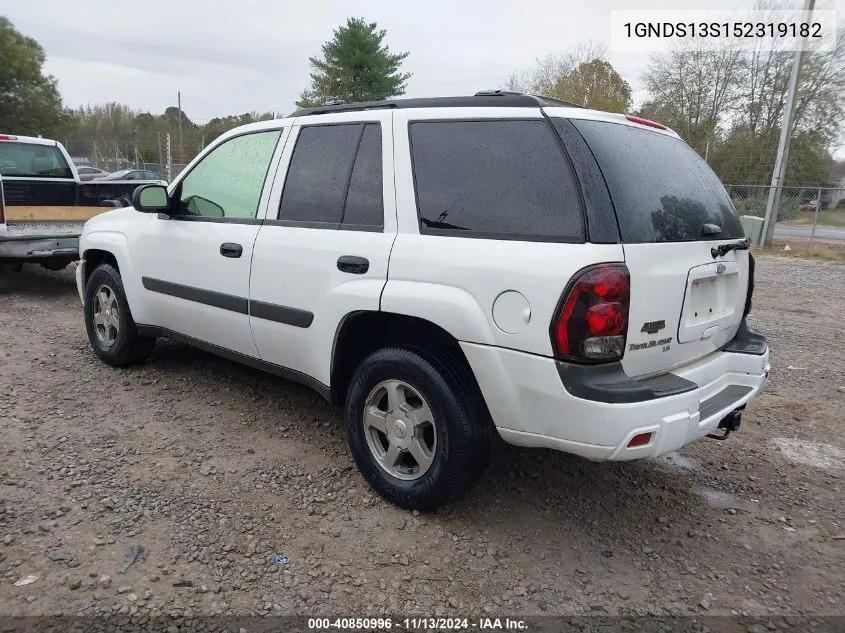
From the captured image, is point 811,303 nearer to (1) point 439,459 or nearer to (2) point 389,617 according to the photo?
(1) point 439,459

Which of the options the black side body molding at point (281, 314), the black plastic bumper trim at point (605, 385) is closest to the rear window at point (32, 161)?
the black side body molding at point (281, 314)

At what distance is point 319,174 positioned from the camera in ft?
10.8

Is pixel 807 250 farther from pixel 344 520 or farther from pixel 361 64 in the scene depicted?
pixel 361 64

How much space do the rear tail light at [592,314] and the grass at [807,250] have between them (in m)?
14.4

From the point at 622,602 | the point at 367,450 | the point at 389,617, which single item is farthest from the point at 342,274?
the point at 622,602

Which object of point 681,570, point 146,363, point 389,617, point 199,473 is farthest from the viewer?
point 146,363

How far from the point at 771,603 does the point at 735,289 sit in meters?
1.41

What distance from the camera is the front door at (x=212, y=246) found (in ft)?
11.7

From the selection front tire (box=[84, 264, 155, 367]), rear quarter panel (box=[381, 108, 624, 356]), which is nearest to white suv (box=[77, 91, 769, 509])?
rear quarter panel (box=[381, 108, 624, 356])

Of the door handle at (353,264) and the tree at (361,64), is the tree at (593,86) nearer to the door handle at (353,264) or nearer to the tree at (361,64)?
the tree at (361,64)

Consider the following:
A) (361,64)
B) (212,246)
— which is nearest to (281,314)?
(212,246)

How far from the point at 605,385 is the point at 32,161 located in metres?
8.67

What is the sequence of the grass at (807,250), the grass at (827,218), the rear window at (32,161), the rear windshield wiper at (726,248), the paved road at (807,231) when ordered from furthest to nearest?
the grass at (827,218) → the paved road at (807,231) → the grass at (807,250) → the rear window at (32,161) → the rear windshield wiper at (726,248)

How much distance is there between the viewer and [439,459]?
270 centimetres
